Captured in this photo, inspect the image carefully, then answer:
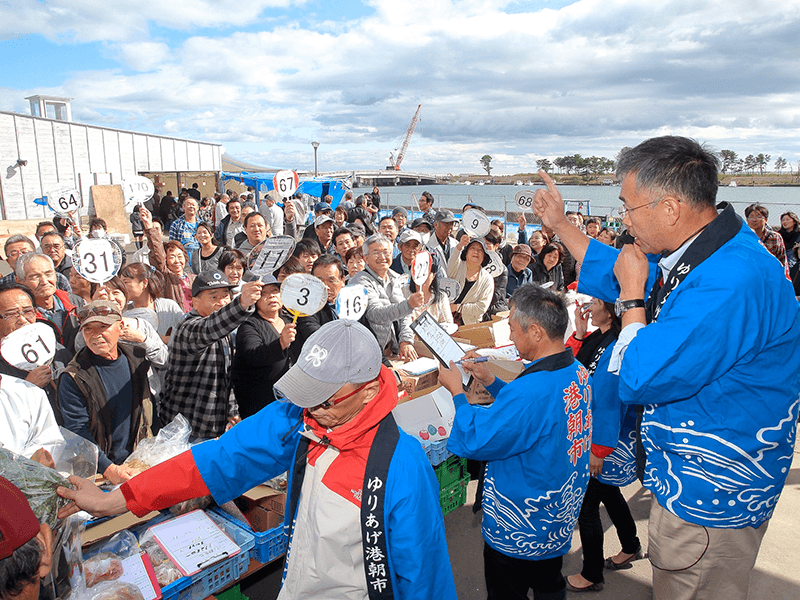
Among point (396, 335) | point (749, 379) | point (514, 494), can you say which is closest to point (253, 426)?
point (514, 494)

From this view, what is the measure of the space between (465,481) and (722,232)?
2841 millimetres

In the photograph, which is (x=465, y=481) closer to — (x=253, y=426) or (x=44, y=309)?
(x=253, y=426)

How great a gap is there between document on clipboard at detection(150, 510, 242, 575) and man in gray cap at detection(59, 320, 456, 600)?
864mm

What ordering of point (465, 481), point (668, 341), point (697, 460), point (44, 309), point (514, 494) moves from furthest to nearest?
point (44, 309), point (465, 481), point (514, 494), point (697, 460), point (668, 341)

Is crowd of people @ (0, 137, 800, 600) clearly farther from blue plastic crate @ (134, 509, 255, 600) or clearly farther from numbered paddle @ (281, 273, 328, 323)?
blue plastic crate @ (134, 509, 255, 600)

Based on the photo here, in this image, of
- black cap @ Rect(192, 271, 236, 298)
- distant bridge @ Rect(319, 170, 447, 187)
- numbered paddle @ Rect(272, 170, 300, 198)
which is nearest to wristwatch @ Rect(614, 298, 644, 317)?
black cap @ Rect(192, 271, 236, 298)

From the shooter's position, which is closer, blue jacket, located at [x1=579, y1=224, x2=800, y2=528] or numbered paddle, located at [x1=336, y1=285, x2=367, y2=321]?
blue jacket, located at [x1=579, y1=224, x2=800, y2=528]

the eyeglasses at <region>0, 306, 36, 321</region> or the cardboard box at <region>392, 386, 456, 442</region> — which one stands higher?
the eyeglasses at <region>0, 306, 36, 321</region>

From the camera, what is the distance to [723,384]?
1569 mm

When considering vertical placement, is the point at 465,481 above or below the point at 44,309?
below

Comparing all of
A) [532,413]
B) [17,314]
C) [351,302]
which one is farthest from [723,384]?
[17,314]

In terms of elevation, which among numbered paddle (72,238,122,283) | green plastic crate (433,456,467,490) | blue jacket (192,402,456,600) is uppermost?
numbered paddle (72,238,122,283)

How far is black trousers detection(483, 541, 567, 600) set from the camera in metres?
2.36

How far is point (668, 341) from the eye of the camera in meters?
1.49
